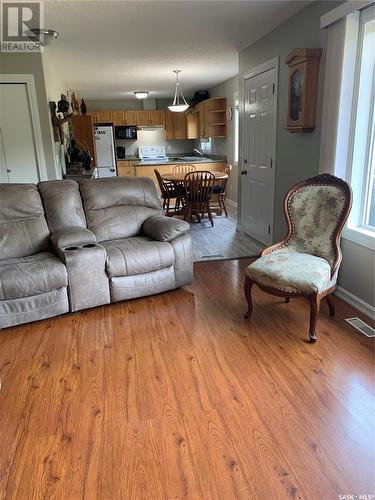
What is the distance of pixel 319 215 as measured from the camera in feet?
8.47

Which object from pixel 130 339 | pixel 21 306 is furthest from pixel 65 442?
pixel 21 306

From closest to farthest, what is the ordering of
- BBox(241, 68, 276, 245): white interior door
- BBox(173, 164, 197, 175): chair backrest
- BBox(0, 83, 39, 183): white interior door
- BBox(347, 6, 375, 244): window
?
BBox(347, 6, 375, 244): window, BBox(241, 68, 276, 245): white interior door, BBox(0, 83, 39, 183): white interior door, BBox(173, 164, 197, 175): chair backrest

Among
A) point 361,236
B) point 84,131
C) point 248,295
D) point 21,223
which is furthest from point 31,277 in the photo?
point 84,131

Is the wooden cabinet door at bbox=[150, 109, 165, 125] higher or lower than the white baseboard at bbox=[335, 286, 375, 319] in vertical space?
higher

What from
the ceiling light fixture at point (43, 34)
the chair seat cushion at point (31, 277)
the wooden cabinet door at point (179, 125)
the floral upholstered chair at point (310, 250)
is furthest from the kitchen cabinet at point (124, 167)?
the floral upholstered chair at point (310, 250)

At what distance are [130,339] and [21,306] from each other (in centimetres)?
81

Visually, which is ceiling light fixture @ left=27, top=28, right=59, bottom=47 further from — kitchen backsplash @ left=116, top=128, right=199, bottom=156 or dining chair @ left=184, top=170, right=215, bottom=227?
kitchen backsplash @ left=116, top=128, right=199, bottom=156

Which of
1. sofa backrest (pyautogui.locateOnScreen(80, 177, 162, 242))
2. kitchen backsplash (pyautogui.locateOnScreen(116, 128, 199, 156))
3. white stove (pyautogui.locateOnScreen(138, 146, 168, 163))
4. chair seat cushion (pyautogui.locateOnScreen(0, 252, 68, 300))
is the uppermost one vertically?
kitchen backsplash (pyautogui.locateOnScreen(116, 128, 199, 156))

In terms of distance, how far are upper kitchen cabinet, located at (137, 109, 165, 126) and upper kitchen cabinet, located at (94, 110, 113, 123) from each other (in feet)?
2.25

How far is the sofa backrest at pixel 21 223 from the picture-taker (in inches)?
111

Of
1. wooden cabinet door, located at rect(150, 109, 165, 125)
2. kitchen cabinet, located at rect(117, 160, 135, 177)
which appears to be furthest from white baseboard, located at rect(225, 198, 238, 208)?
wooden cabinet door, located at rect(150, 109, 165, 125)

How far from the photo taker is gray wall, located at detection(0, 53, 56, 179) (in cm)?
400

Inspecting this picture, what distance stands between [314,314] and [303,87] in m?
1.89

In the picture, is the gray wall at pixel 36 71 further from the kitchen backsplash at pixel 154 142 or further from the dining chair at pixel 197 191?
the kitchen backsplash at pixel 154 142
